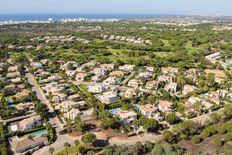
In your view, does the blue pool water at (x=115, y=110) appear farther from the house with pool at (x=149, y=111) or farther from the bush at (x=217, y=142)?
the bush at (x=217, y=142)

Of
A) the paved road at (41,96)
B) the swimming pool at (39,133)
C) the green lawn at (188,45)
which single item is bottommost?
the swimming pool at (39,133)

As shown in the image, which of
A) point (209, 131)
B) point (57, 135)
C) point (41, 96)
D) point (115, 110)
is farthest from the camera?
point (41, 96)

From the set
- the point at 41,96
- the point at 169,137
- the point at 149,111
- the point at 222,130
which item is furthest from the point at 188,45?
the point at 169,137

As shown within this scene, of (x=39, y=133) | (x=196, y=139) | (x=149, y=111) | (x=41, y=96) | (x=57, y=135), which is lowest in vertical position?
(x=39, y=133)

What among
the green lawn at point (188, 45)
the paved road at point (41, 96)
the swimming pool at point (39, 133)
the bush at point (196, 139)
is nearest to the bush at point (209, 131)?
the bush at point (196, 139)

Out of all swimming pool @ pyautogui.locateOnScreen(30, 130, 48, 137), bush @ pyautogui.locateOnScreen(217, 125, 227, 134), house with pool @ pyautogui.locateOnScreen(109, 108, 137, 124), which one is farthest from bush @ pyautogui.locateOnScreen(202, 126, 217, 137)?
swimming pool @ pyautogui.locateOnScreen(30, 130, 48, 137)

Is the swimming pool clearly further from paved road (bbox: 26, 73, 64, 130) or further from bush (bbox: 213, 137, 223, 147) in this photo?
bush (bbox: 213, 137, 223, 147)

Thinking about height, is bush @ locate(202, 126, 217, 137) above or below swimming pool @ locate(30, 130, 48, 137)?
above

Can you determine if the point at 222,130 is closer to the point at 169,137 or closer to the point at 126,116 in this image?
the point at 169,137

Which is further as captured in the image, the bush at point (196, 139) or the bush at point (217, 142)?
the bush at point (196, 139)

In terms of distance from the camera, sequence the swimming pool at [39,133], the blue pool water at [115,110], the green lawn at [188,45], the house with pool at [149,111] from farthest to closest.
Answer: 1. the green lawn at [188,45]
2. the blue pool water at [115,110]
3. the house with pool at [149,111]
4. the swimming pool at [39,133]

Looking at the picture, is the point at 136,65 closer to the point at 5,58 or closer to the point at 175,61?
the point at 175,61
